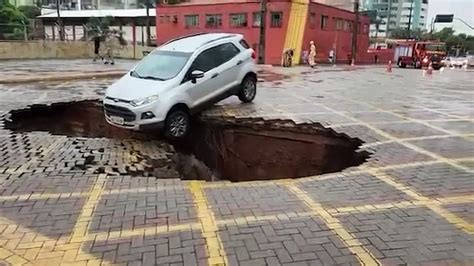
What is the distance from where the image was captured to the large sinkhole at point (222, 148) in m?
7.20

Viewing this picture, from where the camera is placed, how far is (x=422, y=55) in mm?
36406

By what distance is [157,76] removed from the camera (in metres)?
8.48

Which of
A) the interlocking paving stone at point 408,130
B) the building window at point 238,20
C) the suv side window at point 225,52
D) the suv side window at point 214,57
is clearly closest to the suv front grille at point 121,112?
the suv side window at point 214,57

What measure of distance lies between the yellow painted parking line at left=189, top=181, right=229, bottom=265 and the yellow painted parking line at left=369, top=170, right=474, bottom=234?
252cm

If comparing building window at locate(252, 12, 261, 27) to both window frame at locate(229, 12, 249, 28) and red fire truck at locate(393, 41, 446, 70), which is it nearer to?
window frame at locate(229, 12, 249, 28)

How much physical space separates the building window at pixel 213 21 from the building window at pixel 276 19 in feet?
19.5

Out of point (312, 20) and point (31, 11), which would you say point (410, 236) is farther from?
point (31, 11)

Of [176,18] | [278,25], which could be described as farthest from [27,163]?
[176,18]

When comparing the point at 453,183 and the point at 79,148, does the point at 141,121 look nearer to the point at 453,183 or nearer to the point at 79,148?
the point at 79,148

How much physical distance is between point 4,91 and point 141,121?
7.72 metres

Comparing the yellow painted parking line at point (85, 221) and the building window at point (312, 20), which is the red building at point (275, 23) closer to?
the building window at point (312, 20)

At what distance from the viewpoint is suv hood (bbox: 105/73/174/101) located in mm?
7848

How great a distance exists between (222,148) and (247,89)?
2663 millimetres

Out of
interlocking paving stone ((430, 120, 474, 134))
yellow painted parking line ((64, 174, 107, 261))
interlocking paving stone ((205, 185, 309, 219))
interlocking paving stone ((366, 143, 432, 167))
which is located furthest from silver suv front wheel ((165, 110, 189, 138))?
interlocking paving stone ((430, 120, 474, 134))
